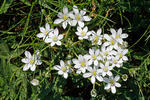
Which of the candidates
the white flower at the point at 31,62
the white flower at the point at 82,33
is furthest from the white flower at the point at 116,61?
the white flower at the point at 31,62

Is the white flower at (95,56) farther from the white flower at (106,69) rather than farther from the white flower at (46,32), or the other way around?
the white flower at (46,32)

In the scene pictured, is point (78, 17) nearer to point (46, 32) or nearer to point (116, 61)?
point (46, 32)

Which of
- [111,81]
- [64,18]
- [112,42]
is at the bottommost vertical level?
[111,81]

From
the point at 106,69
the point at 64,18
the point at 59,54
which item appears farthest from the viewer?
the point at 59,54

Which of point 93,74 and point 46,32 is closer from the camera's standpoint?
point 93,74

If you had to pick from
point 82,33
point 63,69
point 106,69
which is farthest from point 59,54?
point 106,69

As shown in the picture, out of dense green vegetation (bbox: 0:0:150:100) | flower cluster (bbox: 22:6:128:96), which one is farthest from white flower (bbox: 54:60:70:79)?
dense green vegetation (bbox: 0:0:150:100)

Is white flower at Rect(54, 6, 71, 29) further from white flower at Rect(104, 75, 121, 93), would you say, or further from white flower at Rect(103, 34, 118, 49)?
white flower at Rect(104, 75, 121, 93)

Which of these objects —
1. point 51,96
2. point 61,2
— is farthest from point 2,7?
point 51,96
